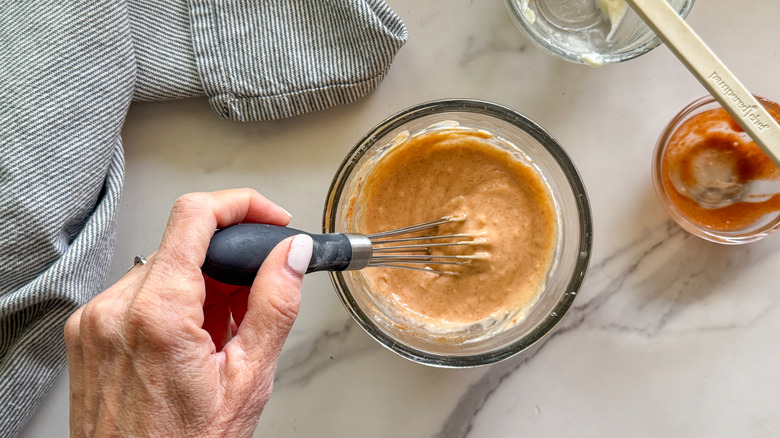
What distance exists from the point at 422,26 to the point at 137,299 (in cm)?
64

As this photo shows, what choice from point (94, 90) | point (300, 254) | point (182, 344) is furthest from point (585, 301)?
point (94, 90)

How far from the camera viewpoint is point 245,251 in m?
0.69

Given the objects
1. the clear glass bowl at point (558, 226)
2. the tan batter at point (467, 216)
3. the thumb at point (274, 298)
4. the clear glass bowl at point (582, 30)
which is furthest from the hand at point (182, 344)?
the clear glass bowl at point (582, 30)

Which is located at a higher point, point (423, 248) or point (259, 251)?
point (259, 251)

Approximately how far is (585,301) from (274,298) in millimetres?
568

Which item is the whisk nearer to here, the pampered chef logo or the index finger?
the index finger

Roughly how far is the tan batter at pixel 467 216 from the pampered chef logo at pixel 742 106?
278 mm

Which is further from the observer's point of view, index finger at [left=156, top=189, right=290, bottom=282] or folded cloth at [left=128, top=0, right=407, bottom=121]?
folded cloth at [left=128, top=0, right=407, bottom=121]

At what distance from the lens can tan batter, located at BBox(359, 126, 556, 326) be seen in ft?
3.18

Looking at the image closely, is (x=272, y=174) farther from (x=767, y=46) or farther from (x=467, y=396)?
(x=767, y=46)

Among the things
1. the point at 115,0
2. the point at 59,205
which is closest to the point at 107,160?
the point at 59,205

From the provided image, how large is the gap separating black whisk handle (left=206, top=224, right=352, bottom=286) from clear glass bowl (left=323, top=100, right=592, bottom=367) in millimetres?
152

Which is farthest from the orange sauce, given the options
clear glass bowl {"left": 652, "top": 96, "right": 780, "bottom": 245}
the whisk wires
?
the whisk wires

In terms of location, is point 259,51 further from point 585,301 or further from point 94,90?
point 585,301
